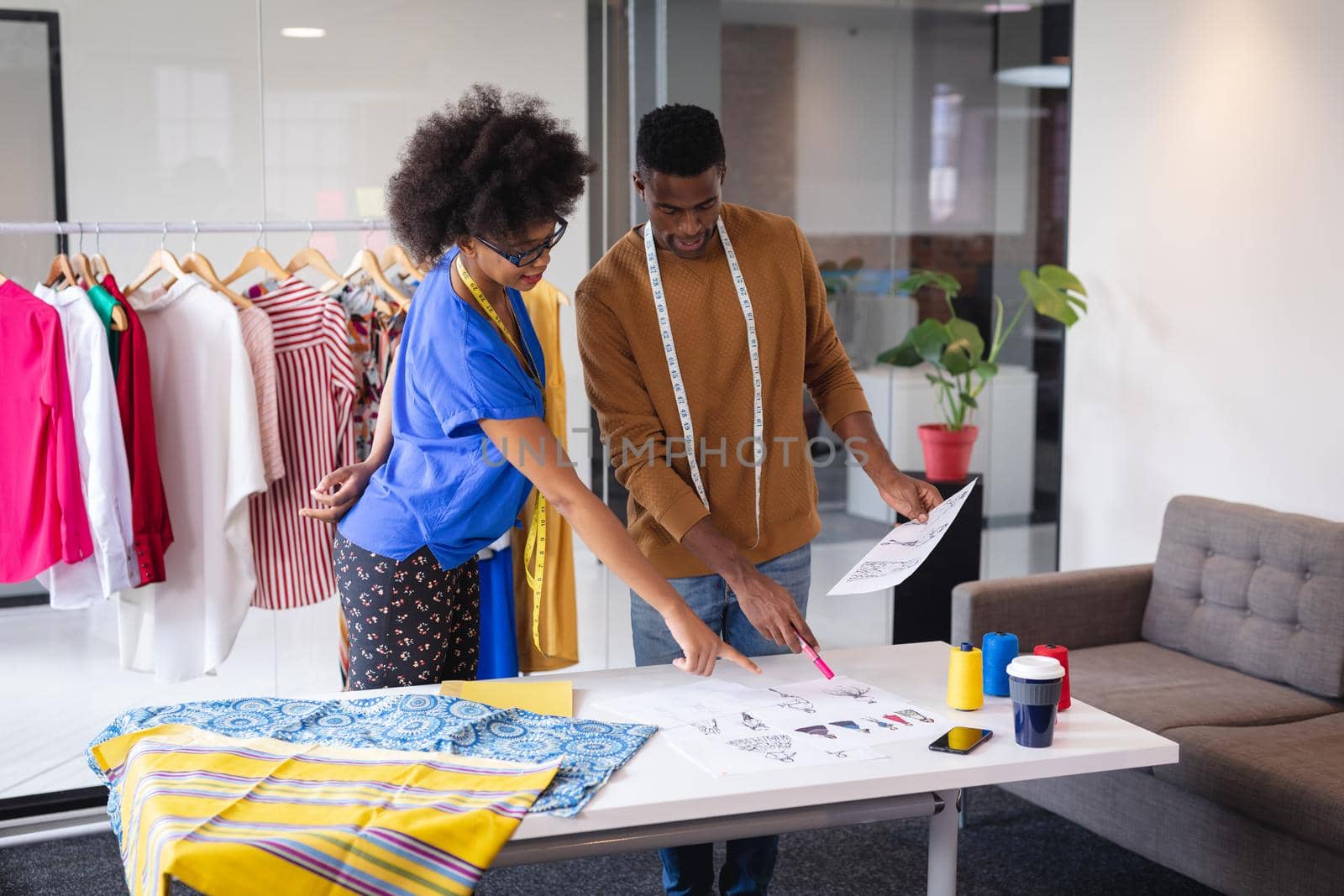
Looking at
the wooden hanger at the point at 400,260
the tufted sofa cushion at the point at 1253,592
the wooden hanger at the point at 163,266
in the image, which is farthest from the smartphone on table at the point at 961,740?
the wooden hanger at the point at 163,266

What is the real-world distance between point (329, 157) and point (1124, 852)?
2930mm

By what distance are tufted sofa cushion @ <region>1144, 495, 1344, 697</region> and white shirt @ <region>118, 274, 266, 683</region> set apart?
8.44 ft

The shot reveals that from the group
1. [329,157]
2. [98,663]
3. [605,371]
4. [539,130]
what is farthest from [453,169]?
[98,663]

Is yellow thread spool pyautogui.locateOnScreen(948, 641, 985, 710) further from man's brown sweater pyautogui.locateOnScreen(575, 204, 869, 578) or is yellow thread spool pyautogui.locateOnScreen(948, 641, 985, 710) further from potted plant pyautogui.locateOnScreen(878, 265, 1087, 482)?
potted plant pyautogui.locateOnScreen(878, 265, 1087, 482)

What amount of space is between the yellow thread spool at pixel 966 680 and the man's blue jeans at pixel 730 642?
442 millimetres

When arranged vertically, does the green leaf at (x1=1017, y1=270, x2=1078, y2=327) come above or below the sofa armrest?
above

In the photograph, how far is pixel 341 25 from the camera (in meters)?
3.66

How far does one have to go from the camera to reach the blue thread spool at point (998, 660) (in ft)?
7.08

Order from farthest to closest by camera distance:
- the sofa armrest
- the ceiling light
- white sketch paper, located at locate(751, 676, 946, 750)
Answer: the ceiling light, the sofa armrest, white sketch paper, located at locate(751, 676, 946, 750)

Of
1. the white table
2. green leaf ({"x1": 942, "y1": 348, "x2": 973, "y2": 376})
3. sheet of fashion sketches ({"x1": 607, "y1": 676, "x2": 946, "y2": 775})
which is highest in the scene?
green leaf ({"x1": 942, "y1": 348, "x2": 973, "y2": 376})

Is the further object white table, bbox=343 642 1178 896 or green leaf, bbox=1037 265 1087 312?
green leaf, bbox=1037 265 1087 312

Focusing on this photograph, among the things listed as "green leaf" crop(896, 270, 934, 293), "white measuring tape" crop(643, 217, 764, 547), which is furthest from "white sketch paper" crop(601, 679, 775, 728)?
"green leaf" crop(896, 270, 934, 293)

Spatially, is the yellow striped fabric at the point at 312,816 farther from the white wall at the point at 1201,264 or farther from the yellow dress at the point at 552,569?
the white wall at the point at 1201,264

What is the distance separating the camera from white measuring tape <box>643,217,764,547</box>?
2350 millimetres
